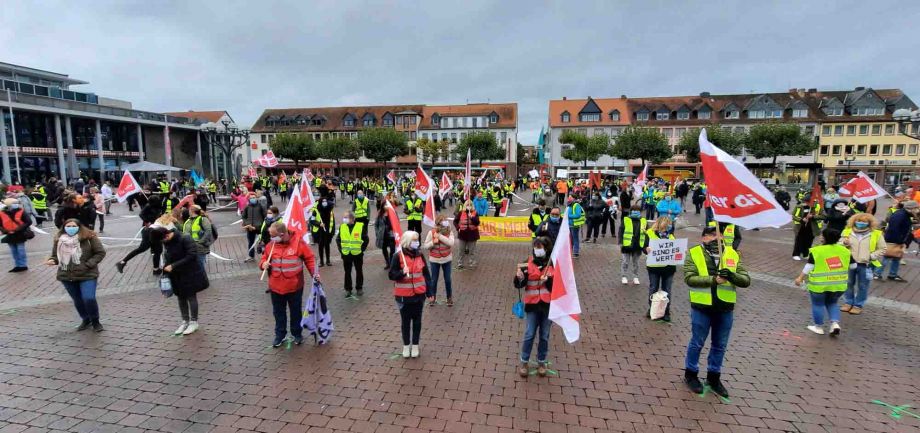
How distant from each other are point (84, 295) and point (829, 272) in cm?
1042

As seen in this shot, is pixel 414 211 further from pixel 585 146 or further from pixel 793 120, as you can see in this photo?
pixel 793 120

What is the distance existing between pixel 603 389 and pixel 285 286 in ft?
13.2

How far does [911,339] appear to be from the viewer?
6445mm

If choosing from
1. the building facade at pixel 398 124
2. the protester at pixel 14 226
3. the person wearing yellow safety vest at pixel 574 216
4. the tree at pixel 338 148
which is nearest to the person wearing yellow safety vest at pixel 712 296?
the person wearing yellow safety vest at pixel 574 216

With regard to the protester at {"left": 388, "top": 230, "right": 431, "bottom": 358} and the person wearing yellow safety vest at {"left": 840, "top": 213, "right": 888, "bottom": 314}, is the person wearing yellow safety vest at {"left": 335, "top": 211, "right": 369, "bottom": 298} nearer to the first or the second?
the protester at {"left": 388, "top": 230, "right": 431, "bottom": 358}

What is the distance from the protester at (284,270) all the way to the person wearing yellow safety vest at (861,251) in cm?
836

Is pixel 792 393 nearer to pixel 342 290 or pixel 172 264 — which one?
pixel 342 290

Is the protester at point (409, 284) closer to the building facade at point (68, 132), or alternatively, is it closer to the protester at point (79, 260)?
the protester at point (79, 260)

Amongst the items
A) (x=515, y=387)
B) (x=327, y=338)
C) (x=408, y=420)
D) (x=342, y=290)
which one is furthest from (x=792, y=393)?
(x=342, y=290)

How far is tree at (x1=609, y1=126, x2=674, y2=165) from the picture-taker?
164 ft

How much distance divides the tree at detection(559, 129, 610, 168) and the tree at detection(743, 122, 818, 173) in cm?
1477

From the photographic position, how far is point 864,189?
450 inches

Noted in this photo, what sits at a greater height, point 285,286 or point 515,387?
point 285,286

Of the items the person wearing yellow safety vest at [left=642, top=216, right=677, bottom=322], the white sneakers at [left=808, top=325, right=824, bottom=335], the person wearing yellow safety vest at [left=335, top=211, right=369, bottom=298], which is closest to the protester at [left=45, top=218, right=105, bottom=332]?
the person wearing yellow safety vest at [left=335, top=211, right=369, bottom=298]
